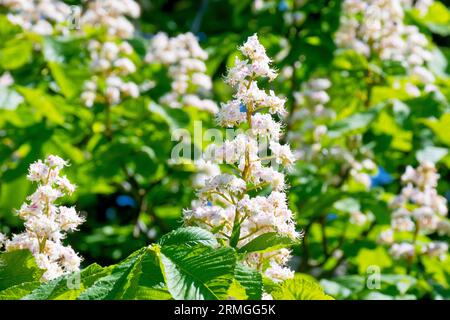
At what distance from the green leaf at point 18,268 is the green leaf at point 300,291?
0.60 metres

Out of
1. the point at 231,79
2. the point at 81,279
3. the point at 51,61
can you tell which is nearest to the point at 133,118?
the point at 51,61

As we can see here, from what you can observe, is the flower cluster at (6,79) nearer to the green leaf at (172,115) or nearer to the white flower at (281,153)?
the green leaf at (172,115)

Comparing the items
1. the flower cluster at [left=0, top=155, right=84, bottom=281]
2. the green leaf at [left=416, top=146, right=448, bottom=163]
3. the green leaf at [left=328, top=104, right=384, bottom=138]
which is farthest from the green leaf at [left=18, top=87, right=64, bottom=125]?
the flower cluster at [left=0, top=155, right=84, bottom=281]

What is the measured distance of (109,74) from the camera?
15.7 feet

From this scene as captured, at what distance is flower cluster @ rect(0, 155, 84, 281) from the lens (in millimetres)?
1954

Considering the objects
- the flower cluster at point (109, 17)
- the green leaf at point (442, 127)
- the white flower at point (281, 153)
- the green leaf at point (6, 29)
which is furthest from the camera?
the flower cluster at point (109, 17)

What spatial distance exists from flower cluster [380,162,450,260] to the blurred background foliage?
8 cm

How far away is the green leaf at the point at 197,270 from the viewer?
5.17 feet

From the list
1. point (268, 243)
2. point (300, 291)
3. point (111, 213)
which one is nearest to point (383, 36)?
point (111, 213)

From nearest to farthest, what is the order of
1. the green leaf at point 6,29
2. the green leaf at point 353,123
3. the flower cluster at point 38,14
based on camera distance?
the green leaf at point 353,123
the green leaf at point 6,29
the flower cluster at point 38,14

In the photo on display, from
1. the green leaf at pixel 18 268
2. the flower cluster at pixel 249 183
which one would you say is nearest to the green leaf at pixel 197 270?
the flower cluster at pixel 249 183

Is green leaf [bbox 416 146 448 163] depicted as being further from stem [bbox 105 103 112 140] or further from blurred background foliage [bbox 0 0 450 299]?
stem [bbox 105 103 112 140]

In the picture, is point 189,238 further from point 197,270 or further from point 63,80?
point 63,80

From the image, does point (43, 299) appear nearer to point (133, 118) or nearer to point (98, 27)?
point (133, 118)
